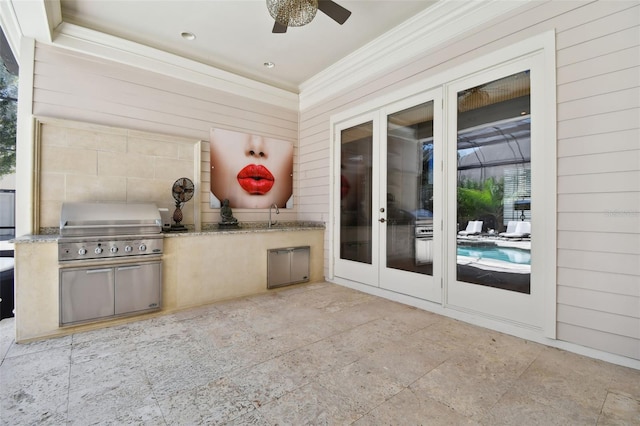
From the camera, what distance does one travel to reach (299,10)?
2.64 metres

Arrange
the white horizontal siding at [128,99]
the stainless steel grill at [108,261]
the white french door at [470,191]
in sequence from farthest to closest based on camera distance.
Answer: the white horizontal siding at [128,99] < the stainless steel grill at [108,261] < the white french door at [470,191]

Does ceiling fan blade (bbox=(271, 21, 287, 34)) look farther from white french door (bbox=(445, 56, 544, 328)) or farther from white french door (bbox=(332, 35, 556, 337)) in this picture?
white french door (bbox=(445, 56, 544, 328))

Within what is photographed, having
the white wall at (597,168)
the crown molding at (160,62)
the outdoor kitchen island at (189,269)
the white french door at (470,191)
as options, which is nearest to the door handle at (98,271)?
the outdoor kitchen island at (189,269)

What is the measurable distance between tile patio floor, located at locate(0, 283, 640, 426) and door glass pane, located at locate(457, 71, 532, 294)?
2.00 feet

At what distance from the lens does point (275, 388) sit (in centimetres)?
185

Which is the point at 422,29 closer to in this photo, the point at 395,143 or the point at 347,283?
the point at 395,143

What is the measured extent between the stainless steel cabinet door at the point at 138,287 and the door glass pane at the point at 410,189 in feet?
8.86

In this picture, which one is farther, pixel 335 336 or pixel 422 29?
pixel 422 29

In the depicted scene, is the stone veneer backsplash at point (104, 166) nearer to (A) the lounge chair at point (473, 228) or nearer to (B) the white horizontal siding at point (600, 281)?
(A) the lounge chair at point (473, 228)

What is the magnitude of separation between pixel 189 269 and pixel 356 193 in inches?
Answer: 94.2

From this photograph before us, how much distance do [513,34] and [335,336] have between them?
3.13 metres

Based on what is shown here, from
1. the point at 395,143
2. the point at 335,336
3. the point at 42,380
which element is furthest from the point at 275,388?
the point at 395,143

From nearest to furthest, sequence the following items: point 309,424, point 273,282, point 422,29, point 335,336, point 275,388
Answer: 1. point 309,424
2. point 275,388
3. point 335,336
4. point 422,29
5. point 273,282

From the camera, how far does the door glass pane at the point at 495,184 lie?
2.61m
